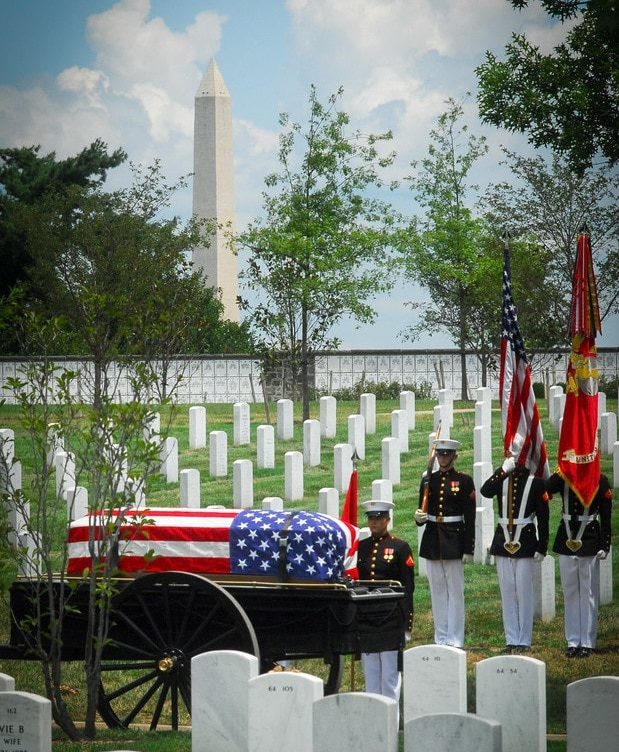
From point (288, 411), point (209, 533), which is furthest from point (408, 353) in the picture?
point (209, 533)

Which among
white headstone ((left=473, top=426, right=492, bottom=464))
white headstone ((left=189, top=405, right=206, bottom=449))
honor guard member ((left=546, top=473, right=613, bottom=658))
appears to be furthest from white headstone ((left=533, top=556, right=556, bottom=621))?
white headstone ((left=189, top=405, right=206, bottom=449))

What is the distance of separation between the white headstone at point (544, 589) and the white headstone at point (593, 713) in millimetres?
5257

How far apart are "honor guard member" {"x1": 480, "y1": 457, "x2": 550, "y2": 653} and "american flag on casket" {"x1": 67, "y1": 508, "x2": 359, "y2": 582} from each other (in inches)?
74.0

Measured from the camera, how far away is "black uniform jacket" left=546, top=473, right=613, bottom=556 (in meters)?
10.6

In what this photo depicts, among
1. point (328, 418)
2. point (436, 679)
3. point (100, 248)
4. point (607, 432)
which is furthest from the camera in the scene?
point (100, 248)

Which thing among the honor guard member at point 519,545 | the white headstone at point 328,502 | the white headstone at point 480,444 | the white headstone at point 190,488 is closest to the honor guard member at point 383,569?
the honor guard member at point 519,545

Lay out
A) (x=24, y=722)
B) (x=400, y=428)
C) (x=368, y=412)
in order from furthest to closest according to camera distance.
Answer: (x=368, y=412), (x=400, y=428), (x=24, y=722)

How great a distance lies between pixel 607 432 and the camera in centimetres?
1766

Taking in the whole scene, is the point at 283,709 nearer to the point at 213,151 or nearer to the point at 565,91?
the point at 565,91

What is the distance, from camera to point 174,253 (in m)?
26.2

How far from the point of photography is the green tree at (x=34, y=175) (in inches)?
1196

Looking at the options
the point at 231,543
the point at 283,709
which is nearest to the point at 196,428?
the point at 231,543

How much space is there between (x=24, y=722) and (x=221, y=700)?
113cm

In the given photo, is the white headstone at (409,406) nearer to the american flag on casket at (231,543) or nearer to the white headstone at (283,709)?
the american flag on casket at (231,543)
